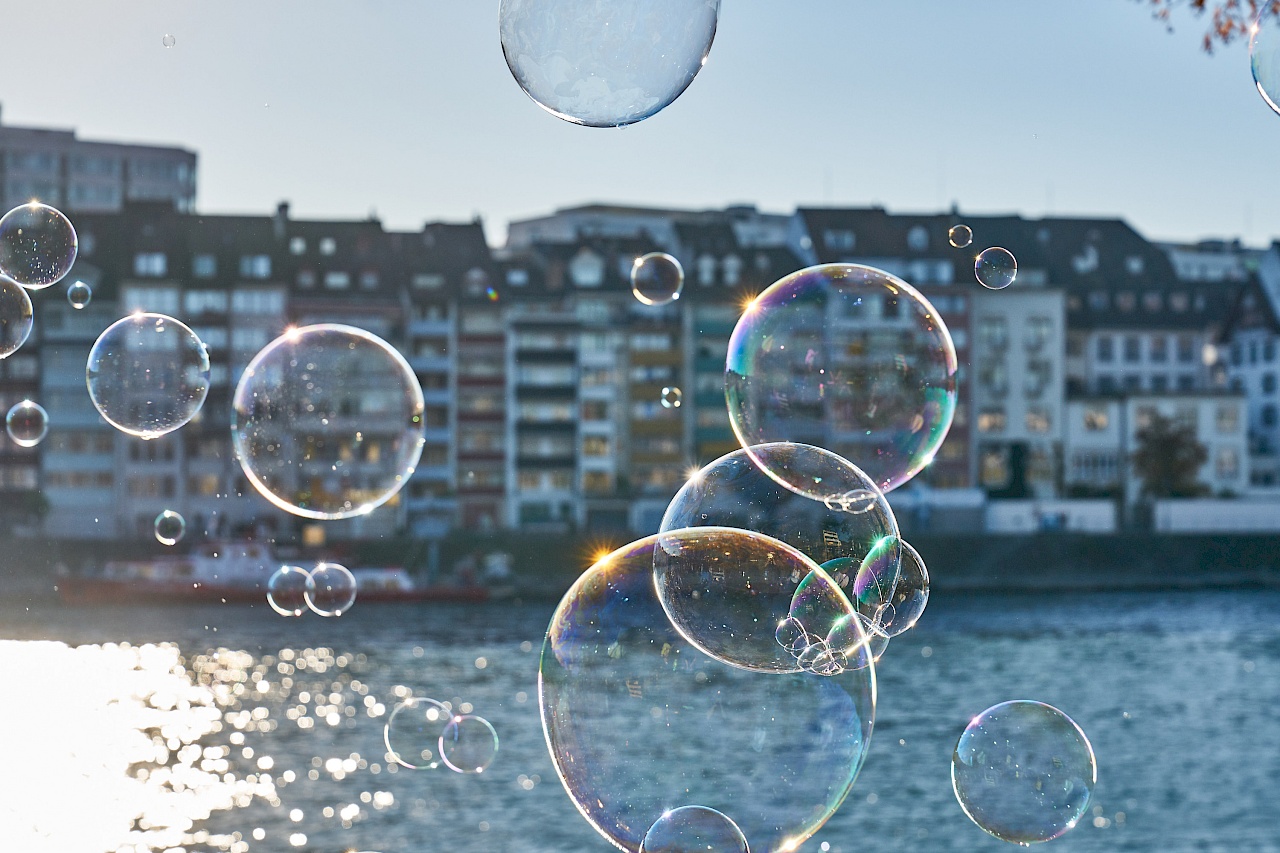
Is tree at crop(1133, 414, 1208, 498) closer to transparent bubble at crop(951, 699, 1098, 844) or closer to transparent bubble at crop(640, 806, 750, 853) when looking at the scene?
transparent bubble at crop(951, 699, 1098, 844)

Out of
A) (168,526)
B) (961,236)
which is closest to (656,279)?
(961,236)

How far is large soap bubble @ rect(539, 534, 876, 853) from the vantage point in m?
6.61

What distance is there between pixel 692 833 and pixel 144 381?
225 inches

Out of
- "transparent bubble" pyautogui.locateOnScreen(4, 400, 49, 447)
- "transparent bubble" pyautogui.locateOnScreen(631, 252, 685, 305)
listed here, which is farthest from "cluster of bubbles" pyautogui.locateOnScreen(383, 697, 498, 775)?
"transparent bubble" pyautogui.locateOnScreen(631, 252, 685, 305)

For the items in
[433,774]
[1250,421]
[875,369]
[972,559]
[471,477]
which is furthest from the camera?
[1250,421]

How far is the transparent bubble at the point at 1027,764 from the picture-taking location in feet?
30.0

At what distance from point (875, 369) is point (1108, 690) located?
30.0 m

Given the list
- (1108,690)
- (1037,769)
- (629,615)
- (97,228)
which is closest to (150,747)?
(1108,690)

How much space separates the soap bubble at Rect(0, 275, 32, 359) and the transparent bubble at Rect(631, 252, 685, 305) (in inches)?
148

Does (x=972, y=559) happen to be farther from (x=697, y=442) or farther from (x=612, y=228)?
(x=612, y=228)

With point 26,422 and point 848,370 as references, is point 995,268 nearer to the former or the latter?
point 848,370

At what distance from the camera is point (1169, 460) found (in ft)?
217

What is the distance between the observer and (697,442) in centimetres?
6756

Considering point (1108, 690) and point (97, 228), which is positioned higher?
point (97, 228)
